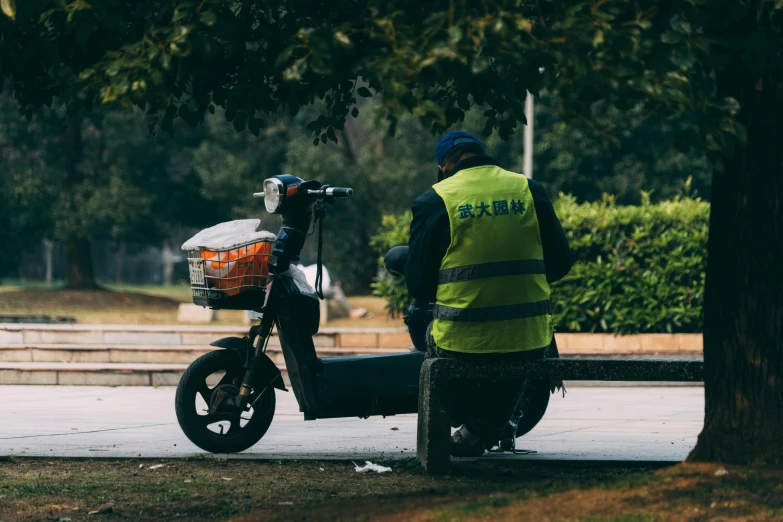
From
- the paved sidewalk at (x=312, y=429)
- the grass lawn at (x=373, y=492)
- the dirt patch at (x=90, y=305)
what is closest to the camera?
the grass lawn at (x=373, y=492)

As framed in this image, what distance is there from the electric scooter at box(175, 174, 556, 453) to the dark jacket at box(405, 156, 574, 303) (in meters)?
0.95

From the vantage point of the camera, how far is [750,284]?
5102 millimetres

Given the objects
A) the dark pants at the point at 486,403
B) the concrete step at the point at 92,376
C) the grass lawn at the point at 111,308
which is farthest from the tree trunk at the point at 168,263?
the dark pants at the point at 486,403

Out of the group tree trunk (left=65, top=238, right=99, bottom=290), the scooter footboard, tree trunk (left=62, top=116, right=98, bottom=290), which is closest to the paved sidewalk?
the scooter footboard

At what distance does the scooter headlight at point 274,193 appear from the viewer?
21.6 feet

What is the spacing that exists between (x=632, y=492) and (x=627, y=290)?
11.0 meters

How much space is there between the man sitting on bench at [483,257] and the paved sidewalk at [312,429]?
4.54 feet

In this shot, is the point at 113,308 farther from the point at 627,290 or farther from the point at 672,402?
the point at 672,402

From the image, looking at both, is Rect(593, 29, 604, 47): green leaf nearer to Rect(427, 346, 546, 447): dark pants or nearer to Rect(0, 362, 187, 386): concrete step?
Rect(427, 346, 546, 447): dark pants

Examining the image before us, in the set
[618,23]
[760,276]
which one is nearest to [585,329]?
[760,276]

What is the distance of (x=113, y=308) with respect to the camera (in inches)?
1033

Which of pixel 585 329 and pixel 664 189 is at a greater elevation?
pixel 664 189

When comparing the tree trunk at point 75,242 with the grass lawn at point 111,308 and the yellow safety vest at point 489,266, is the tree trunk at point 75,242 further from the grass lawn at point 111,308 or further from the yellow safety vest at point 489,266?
the yellow safety vest at point 489,266

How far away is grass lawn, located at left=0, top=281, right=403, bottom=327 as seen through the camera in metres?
22.2
